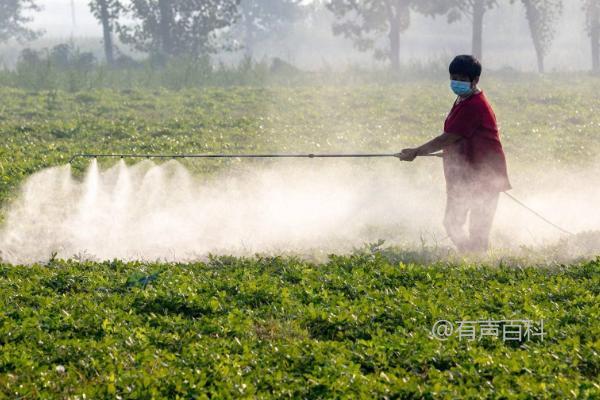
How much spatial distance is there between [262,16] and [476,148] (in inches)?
4246

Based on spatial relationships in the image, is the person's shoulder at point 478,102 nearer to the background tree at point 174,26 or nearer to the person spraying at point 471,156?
the person spraying at point 471,156

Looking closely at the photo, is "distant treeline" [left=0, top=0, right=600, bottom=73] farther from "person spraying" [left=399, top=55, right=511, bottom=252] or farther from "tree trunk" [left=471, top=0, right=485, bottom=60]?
"person spraying" [left=399, top=55, right=511, bottom=252]

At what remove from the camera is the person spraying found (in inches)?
437

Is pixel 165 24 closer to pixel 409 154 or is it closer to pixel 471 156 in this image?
pixel 409 154

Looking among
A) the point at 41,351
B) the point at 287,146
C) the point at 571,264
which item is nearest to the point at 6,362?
the point at 41,351

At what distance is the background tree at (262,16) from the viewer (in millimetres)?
110875

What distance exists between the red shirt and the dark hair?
0.29 meters

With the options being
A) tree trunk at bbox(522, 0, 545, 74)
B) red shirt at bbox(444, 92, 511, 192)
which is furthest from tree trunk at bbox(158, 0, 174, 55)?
red shirt at bbox(444, 92, 511, 192)

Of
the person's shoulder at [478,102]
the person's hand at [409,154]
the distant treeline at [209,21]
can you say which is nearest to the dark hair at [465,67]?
the person's shoulder at [478,102]

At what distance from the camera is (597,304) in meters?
8.59

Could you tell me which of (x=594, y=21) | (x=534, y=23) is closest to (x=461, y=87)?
(x=534, y=23)

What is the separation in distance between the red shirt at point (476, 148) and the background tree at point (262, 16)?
323ft

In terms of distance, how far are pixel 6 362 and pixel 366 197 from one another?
1016cm
